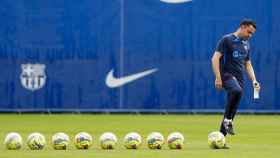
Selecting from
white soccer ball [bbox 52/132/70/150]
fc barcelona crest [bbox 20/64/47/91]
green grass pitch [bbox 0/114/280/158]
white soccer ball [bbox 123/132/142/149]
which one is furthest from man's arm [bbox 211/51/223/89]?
fc barcelona crest [bbox 20/64/47/91]

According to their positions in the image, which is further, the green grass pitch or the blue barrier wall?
the blue barrier wall

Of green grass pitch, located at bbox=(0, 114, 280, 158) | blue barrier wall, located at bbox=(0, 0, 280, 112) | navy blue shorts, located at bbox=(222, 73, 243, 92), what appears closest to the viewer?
green grass pitch, located at bbox=(0, 114, 280, 158)

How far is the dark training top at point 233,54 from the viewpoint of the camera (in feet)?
59.7

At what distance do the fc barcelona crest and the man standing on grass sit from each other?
10.8 meters

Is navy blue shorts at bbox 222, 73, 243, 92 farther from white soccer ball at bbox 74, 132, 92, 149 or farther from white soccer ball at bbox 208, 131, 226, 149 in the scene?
white soccer ball at bbox 74, 132, 92, 149

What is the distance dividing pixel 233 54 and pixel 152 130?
3980mm

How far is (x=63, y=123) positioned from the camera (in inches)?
952

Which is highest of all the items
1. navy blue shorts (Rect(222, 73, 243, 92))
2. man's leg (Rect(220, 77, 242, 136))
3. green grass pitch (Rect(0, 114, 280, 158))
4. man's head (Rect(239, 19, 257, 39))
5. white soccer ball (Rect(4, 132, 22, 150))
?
man's head (Rect(239, 19, 257, 39))

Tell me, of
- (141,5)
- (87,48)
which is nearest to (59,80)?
(87,48)

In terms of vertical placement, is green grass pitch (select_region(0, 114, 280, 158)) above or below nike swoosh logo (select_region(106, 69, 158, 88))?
below

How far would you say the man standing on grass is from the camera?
17984 mm

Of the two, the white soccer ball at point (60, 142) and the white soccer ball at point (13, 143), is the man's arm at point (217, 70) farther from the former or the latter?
Result: the white soccer ball at point (13, 143)

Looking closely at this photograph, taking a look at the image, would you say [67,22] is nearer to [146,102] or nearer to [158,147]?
[146,102]

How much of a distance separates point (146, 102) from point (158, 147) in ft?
43.5
